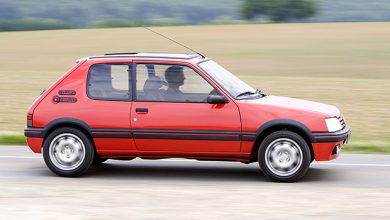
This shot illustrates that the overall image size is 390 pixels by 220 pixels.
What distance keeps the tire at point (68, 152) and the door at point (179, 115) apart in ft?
2.03

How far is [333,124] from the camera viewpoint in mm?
10172

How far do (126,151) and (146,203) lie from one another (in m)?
1.89

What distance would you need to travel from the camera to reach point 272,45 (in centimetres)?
5444

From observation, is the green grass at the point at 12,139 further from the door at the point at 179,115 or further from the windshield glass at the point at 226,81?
the windshield glass at the point at 226,81

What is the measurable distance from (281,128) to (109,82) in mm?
2085

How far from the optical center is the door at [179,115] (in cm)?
1011

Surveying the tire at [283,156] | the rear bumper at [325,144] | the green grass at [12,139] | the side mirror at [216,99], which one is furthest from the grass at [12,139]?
the rear bumper at [325,144]

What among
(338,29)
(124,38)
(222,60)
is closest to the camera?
(222,60)

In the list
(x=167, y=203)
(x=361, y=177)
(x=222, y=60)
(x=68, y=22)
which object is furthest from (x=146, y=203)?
(x=68, y=22)

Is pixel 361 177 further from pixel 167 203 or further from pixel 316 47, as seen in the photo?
pixel 316 47

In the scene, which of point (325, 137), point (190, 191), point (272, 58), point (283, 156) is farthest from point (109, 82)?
point (272, 58)

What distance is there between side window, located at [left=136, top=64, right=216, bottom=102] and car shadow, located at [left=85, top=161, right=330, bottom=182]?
0.96 m

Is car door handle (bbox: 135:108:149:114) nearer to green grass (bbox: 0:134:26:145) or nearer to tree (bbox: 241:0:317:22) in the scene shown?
green grass (bbox: 0:134:26:145)

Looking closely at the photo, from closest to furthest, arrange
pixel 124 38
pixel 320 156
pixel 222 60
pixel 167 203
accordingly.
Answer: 1. pixel 167 203
2. pixel 320 156
3. pixel 222 60
4. pixel 124 38
